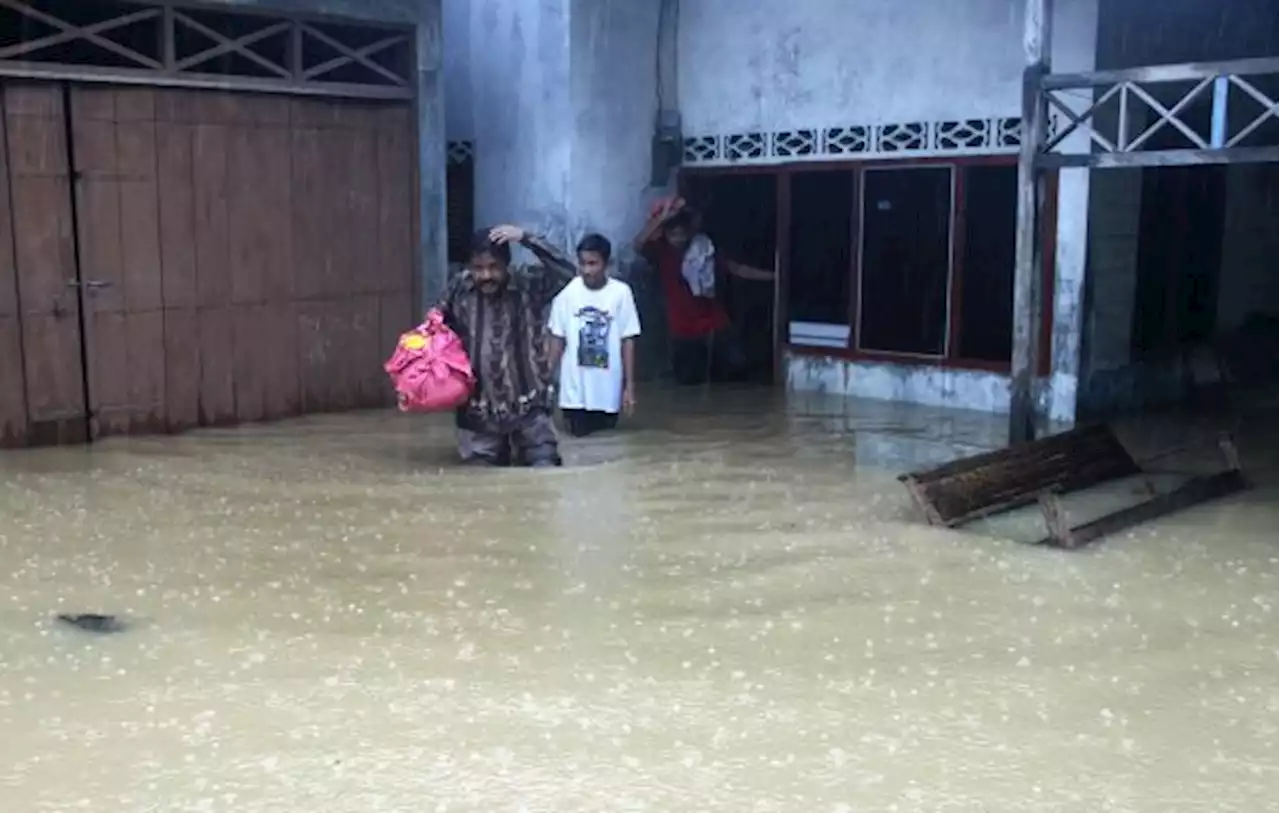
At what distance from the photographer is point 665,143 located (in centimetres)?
1221

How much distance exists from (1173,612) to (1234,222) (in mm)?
7428

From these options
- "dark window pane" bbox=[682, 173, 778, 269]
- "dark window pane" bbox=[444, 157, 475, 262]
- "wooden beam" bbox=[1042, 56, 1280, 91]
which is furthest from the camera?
"dark window pane" bbox=[444, 157, 475, 262]

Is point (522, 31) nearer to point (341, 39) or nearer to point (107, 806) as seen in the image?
point (341, 39)

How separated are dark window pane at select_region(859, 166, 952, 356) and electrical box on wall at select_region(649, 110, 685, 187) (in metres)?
2.01

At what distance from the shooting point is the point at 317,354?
1002 cm

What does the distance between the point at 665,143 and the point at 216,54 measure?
4504mm

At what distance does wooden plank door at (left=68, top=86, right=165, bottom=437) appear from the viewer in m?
8.71

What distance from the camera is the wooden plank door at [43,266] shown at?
8.39 meters

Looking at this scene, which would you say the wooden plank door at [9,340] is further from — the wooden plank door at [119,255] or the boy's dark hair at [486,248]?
the boy's dark hair at [486,248]

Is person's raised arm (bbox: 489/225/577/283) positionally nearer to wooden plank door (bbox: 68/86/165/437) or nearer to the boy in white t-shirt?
the boy in white t-shirt

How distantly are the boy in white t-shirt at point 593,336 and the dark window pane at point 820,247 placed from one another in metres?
3.32

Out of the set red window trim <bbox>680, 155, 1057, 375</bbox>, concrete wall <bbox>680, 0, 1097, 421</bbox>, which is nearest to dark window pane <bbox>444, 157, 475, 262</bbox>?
red window trim <bbox>680, 155, 1057, 375</bbox>

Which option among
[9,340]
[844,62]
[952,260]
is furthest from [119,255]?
[952,260]

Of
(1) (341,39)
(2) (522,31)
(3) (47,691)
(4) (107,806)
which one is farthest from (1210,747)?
(2) (522,31)
